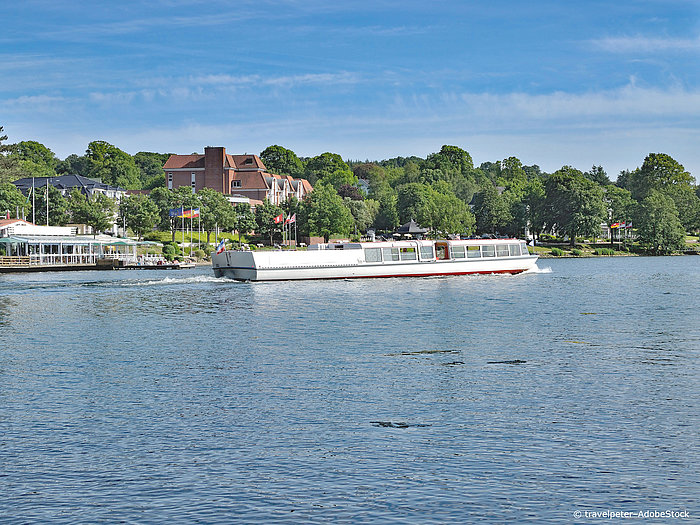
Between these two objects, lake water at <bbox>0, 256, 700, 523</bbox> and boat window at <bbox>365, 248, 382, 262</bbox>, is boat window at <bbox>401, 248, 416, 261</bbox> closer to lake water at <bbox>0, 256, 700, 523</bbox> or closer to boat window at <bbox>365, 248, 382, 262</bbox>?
boat window at <bbox>365, 248, 382, 262</bbox>

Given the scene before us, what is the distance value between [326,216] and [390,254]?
2718 inches

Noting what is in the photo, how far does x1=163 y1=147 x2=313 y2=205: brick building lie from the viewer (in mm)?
180250

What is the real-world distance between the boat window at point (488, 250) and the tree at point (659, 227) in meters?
91.9

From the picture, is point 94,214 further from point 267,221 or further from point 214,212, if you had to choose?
point 267,221

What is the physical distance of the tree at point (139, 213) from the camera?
415ft

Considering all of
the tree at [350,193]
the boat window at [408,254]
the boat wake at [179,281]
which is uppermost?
the tree at [350,193]

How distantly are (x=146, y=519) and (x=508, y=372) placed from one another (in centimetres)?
1475

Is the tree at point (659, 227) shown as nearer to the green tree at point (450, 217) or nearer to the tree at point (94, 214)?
the green tree at point (450, 217)

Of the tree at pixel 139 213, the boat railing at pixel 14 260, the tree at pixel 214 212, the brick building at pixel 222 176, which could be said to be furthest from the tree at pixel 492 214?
the boat railing at pixel 14 260

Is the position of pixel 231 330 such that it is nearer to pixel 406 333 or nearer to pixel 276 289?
pixel 406 333

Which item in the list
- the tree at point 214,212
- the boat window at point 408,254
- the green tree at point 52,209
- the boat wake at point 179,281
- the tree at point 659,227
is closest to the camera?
the boat wake at point 179,281

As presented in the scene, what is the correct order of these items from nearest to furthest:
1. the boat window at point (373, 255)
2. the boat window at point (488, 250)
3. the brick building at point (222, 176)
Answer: the boat window at point (373, 255), the boat window at point (488, 250), the brick building at point (222, 176)

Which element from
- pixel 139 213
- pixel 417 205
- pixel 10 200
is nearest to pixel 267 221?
pixel 139 213

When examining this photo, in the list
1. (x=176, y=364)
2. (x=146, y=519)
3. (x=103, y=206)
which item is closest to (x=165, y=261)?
(x=103, y=206)
